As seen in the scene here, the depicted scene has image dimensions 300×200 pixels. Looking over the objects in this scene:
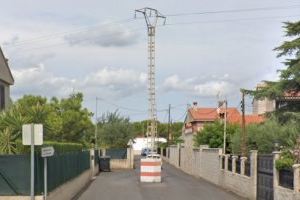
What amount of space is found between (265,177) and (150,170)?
16266 mm

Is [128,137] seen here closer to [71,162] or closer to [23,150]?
[71,162]

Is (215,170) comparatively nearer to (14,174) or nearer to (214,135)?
(14,174)

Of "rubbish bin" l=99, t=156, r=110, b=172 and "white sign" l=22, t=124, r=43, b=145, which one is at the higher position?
"white sign" l=22, t=124, r=43, b=145

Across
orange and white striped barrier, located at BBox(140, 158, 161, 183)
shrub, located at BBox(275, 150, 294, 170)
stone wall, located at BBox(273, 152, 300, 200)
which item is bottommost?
orange and white striped barrier, located at BBox(140, 158, 161, 183)

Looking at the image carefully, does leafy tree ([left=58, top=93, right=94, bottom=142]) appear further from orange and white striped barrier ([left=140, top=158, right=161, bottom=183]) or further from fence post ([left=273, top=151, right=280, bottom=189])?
fence post ([left=273, top=151, right=280, bottom=189])

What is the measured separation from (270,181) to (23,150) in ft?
29.9

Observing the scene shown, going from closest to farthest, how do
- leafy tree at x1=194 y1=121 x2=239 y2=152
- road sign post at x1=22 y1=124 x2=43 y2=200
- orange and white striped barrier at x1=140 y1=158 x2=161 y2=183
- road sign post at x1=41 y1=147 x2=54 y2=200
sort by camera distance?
road sign post at x1=22 y1=124 x2=43 y2=200
road sign post at x1=41 y1=147 x2=54 y2=200
orange and white striped barrier at x1=140 y1=158 x2=161 y2=183
leafy tree at x1=194 y1=121 x2=239 y2=152

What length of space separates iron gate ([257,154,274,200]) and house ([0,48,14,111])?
24983 mm

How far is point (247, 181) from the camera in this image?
1110 inches

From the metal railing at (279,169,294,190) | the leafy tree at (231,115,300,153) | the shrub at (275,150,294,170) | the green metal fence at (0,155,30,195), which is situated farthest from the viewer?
the leafy tree at (231,115,300,153)

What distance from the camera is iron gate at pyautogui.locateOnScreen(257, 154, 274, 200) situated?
23562 mm

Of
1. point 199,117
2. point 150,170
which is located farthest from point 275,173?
point 199,117

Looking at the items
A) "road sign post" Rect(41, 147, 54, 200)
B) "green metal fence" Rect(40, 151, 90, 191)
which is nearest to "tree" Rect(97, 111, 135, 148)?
"green metal fence" Rect(40, 151, 90, 191)

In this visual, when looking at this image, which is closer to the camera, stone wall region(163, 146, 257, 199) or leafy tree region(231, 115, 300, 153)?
stone wall region(163, 146, 257, 199)
